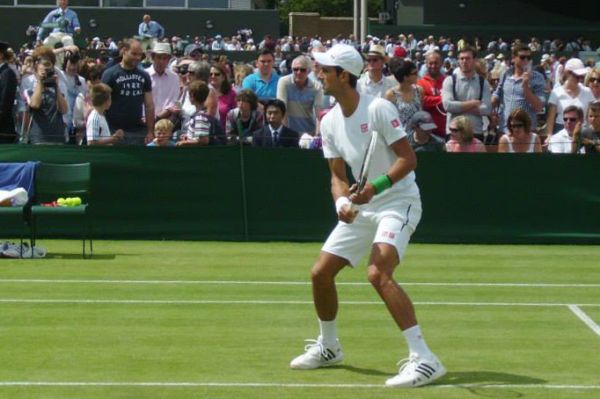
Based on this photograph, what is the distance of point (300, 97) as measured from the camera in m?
17.3

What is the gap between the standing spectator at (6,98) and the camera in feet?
55.4

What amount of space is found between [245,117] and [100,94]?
1.88 meters

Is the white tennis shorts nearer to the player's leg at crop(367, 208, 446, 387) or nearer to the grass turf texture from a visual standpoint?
the player's leg at crop(367, 208, 446, 387)

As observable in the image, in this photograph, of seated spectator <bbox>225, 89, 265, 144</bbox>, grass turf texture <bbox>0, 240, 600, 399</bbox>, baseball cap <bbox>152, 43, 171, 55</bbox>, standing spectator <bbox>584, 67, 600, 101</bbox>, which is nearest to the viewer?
grass turf texture <bbox>0, 240, 600, 399</bbox>

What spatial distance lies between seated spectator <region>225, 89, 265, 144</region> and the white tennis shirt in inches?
317

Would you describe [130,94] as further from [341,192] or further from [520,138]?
[341,192]

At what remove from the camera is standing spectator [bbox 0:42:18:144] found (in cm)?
1689

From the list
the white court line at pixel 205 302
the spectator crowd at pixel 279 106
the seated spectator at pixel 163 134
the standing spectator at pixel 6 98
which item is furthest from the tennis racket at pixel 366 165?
the standing spectator at pixel 6 98

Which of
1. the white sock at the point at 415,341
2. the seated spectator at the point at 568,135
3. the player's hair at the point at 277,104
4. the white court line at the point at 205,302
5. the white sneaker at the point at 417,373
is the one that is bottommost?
the white court line at the point at 205,302

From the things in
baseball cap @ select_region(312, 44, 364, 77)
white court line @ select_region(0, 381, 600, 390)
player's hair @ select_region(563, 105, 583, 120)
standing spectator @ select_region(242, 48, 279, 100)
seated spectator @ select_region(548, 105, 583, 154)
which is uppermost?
baseball cap @ select_region(312, 44, 364, 77)

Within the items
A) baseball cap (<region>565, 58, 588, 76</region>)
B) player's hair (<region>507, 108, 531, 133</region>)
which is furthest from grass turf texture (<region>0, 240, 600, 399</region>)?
baseball cap (<region>565, 58, 588, 76</region>)

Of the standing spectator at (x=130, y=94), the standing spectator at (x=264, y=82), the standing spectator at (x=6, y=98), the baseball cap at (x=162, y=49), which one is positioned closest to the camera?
the standing spectator at (x=6, y=98)

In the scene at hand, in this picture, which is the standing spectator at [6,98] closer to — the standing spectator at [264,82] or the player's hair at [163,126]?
the player's hair at [163,126]

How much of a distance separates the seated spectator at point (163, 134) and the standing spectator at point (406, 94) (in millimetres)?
2780
